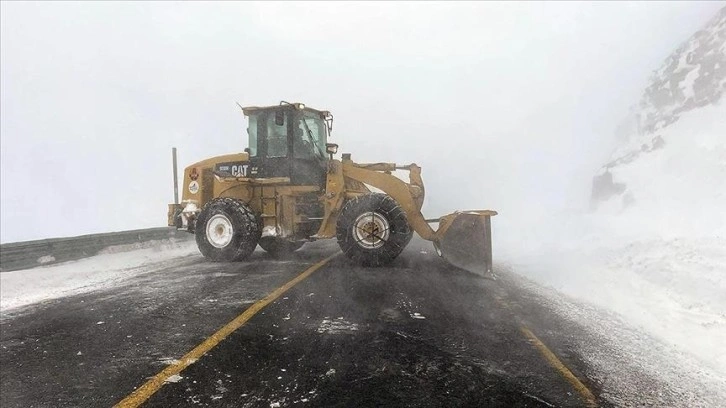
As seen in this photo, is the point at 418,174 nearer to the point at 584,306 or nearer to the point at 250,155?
the point at 250,155

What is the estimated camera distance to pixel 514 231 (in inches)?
779

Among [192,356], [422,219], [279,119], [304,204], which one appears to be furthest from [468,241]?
[192,356]

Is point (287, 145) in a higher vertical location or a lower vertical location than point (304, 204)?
higher

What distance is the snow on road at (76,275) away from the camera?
6406 mm

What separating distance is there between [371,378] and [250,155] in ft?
23.1

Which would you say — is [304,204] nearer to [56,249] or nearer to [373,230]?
[373,230]

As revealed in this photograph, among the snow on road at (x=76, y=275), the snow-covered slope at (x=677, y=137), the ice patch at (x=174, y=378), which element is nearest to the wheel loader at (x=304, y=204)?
the snow on road at (x=76, y=275)

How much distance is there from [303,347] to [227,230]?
17.5 feet

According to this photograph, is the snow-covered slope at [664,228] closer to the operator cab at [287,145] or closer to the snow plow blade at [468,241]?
the snow plow blade at [468,241]

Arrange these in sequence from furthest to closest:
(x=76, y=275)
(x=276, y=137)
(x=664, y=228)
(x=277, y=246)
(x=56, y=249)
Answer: (x=664, y=228) → (x=277, y=246) → (x=56, y=249) → (x=276, y=137) → (x=76, y=275)

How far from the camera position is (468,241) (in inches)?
291

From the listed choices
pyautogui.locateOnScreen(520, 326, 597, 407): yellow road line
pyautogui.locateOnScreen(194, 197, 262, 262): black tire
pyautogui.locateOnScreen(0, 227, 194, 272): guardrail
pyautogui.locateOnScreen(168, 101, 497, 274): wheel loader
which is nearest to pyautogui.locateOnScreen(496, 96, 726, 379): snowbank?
pyautogui.locateOnScreen(520, 326, 597, 407): yellow road line

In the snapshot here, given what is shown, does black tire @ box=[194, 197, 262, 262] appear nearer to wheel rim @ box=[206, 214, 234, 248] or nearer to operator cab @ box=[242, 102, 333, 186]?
wheel rim @ box=[206, 214, 234, 248]

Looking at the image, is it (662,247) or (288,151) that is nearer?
(662,247)
